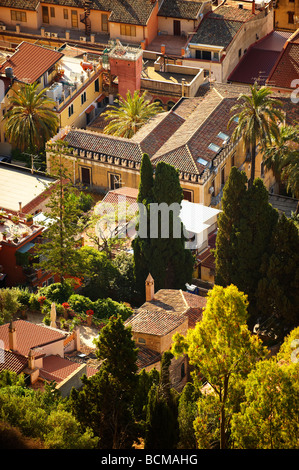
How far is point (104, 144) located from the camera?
292 feet

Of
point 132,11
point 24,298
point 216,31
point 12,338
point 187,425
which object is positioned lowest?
point 24,298

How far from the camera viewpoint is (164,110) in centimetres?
9881

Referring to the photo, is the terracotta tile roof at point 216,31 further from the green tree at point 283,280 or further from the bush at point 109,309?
the bush at point 109,309

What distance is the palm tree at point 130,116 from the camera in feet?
303

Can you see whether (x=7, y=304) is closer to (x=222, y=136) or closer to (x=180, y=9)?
(x=222, y=136)

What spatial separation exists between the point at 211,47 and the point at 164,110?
8.81 meters

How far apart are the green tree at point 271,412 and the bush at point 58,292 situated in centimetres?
2812

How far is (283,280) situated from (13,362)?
58.1 ft

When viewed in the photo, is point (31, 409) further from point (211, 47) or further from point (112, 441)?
point (211, 47)

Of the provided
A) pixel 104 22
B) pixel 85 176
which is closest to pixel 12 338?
pixel 85 176

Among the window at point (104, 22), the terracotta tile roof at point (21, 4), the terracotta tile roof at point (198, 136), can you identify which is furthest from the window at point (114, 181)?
the terracotta tile roof at point (21, 4)
